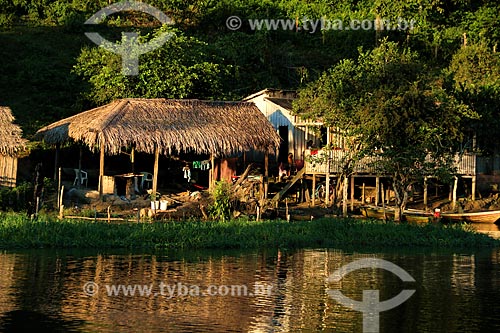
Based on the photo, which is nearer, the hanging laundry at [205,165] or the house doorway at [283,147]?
the hanging laundry at [205,165]

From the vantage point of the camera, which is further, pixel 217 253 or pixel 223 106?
pixel 223 106

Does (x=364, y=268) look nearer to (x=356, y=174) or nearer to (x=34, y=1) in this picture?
(x=356, y=174)

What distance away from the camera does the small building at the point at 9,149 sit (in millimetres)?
28172

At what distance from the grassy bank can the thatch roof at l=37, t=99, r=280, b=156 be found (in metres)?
4.49

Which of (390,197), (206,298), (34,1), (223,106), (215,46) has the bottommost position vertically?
(206,298)

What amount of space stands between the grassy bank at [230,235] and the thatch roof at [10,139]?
15.1ft

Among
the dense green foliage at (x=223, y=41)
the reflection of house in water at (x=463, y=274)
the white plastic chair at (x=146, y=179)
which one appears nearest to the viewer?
the reflection of house in water at (x=463, y=274)

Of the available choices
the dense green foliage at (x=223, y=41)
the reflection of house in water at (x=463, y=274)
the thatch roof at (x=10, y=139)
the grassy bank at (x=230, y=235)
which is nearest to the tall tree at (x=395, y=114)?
the grassy bank at (x=230, y=235)

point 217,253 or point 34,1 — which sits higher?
point 34,1

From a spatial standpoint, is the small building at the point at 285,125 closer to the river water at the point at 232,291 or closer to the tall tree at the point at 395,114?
the tall tree at the point at 395,114

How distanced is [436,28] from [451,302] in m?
35.9

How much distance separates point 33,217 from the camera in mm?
23656

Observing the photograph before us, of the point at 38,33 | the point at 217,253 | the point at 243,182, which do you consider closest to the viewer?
the point at 217,253

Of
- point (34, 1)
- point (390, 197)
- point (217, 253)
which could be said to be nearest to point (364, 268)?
point (217, 253)
